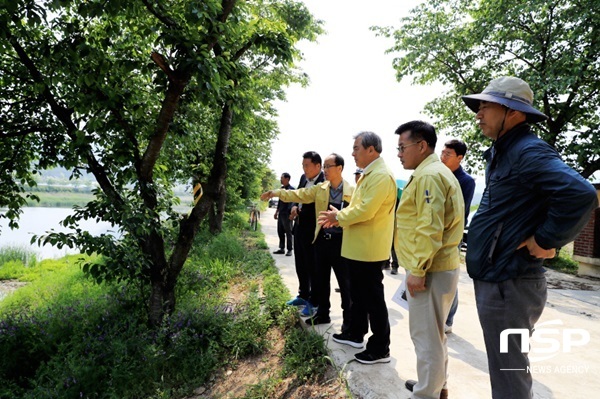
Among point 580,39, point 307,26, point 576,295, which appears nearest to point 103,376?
point 576,295

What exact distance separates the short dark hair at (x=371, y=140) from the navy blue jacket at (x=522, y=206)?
1.30 meters

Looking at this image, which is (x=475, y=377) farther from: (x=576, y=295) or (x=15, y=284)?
(x=15, y=284)

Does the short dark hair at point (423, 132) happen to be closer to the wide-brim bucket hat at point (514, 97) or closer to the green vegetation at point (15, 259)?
the wide-brim bucket hat at point (514, 97)

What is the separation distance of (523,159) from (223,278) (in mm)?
6943

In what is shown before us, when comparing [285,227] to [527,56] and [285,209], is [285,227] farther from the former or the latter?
[527,56]

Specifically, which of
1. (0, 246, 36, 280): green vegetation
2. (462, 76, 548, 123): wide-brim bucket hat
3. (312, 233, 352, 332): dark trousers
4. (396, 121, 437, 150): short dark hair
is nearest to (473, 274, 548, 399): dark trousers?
(462, 76, 548, 123): wide-brim bucket hat

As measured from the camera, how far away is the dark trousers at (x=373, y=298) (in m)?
3.11

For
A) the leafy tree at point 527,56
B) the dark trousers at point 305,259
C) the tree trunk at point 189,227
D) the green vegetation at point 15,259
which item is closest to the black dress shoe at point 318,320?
the dark trousers at point 305,259

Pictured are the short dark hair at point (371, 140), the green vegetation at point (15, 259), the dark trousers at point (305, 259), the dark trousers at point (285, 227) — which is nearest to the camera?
the short dark hair at point (371, 140)

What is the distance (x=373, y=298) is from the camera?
3.12 m

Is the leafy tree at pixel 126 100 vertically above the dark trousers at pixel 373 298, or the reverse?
the leafy tree at pixel 126 100

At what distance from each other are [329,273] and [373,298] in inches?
42.9

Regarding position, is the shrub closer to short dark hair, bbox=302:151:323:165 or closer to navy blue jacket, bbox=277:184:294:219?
short dark hair, bbox=302:151:323:165

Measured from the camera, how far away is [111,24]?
13.9 feet
